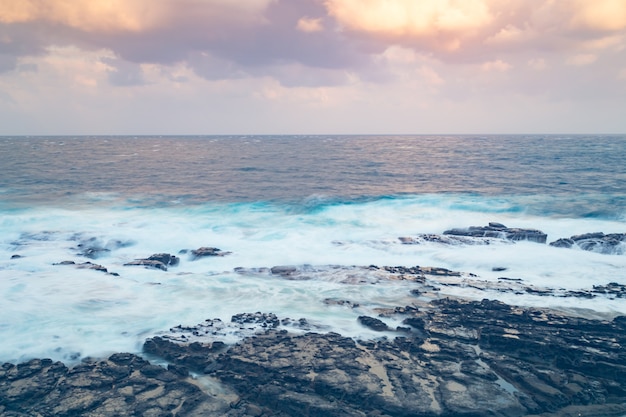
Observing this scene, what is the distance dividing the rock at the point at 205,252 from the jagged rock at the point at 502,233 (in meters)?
12.7

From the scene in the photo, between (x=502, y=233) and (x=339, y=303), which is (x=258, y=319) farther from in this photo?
(x=502, y=233)

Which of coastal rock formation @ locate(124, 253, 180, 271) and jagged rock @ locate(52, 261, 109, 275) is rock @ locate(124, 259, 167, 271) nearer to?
coastal rock formation @ locate(124, 253, 180, 271)

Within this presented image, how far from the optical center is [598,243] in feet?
73.6

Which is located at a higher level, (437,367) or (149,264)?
(437,367)

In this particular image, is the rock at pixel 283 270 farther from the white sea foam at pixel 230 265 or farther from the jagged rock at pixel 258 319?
the jagged rock at pixel 258 319

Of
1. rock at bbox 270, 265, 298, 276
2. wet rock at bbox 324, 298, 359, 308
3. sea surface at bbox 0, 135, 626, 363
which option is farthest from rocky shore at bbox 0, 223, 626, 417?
rock at bbox 270, 265, 298, 276

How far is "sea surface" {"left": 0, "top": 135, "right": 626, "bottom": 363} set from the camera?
1492 centimetres

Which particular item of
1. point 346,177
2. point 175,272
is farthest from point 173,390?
point 346,177

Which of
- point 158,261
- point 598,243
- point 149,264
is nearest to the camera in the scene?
point 149,264

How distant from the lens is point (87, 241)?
2464cm

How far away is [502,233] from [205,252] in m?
16.2

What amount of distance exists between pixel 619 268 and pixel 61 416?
837 inches

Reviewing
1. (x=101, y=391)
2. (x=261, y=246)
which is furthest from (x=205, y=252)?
(x=101, y=391)

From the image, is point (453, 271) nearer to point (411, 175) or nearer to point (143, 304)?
point (143, 304)
